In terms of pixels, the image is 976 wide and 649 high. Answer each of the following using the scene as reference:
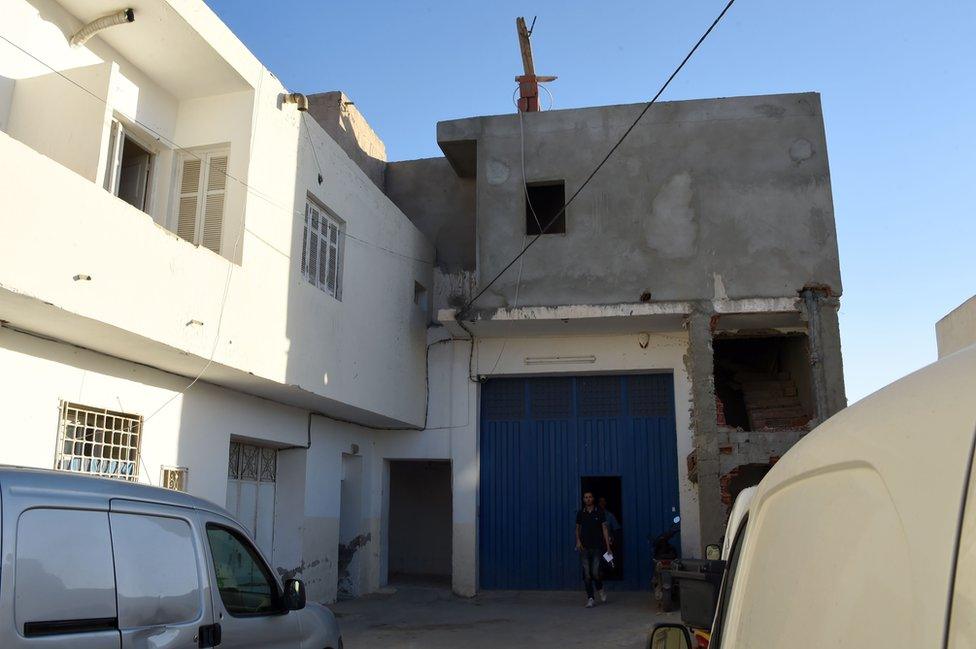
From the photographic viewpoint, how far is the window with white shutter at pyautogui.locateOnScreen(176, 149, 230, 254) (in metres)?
10.1

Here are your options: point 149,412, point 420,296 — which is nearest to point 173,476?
point 149,412

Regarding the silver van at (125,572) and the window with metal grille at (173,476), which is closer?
the silver van at (125,572)

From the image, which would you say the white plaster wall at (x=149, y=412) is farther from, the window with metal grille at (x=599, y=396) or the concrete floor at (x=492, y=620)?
the window with metal grille at (x=599, y=396)

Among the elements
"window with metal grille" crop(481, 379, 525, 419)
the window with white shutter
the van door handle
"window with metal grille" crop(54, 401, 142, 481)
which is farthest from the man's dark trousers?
the van door handle

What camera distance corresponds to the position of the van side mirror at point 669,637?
8.97 ft

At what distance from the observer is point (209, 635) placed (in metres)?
4.19

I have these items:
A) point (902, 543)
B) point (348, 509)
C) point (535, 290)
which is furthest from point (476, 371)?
point (902, 543)

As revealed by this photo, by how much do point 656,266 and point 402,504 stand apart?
9599mm

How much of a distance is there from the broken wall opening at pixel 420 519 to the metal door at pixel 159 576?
51.5 ft

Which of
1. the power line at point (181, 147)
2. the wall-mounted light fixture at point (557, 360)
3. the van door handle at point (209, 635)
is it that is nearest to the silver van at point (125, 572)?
the van door handle at point (209, 635)

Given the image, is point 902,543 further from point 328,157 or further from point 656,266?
point 656,266

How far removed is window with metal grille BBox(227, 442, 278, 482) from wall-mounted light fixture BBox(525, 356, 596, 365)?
17.2ft

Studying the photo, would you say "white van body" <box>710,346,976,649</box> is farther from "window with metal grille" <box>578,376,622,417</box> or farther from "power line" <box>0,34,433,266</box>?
"window with metal grille" <box>578,376,622,417</box>

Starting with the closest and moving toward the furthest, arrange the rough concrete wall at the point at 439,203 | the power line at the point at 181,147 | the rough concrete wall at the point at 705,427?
1. the power line at the point at 181,147
2. the rough concrete wall at the point at 705,427
3. the rough concrete wall at the point at 439,203
